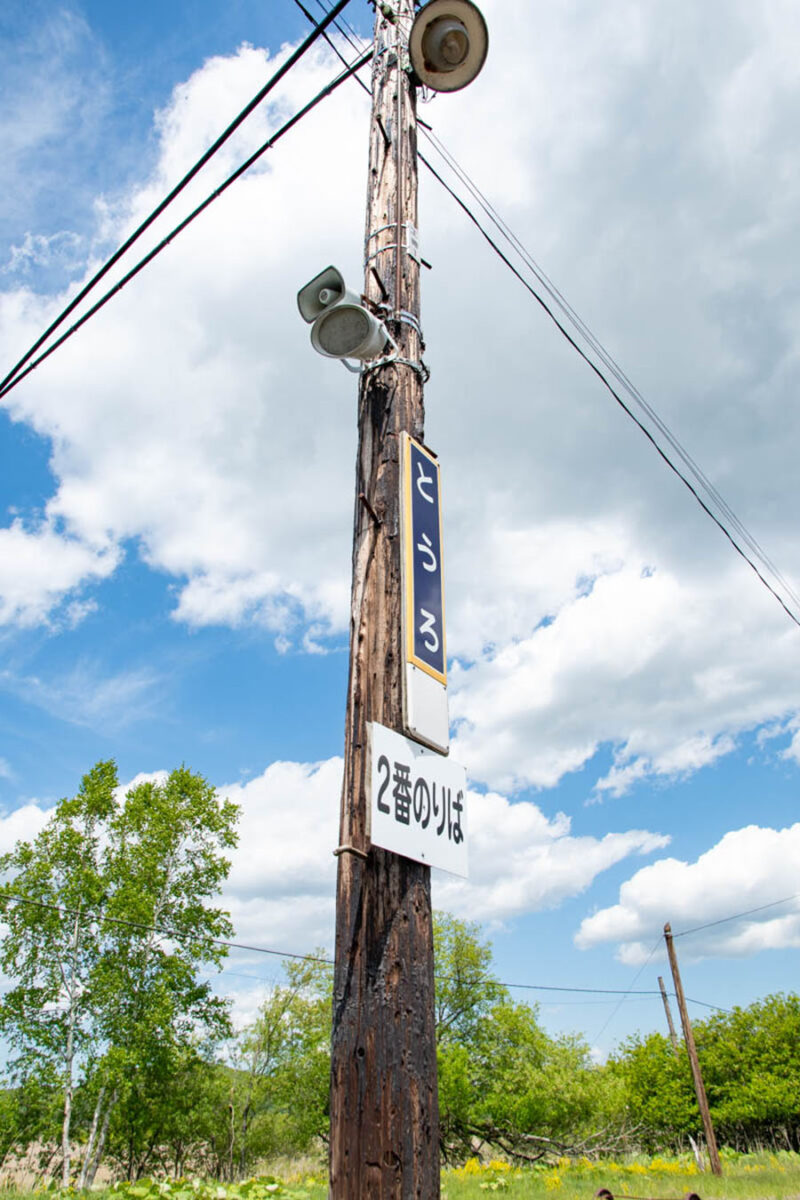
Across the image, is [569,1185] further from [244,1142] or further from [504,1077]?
[244,1142]

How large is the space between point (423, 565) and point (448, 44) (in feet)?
10.3

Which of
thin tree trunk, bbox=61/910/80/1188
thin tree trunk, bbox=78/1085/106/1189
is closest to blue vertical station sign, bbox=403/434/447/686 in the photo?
thin tree trunk, bbox=61/910/80/1188

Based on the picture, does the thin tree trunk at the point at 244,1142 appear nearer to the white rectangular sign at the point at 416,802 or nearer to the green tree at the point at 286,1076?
the green tree at the point at 286,1076

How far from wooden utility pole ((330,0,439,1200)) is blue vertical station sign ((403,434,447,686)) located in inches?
1.9

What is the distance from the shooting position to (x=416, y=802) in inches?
106

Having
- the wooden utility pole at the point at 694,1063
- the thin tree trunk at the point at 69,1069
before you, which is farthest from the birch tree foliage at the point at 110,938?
the wooden utility pole at the point at 694,1063

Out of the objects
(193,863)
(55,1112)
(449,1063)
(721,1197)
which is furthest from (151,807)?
(721,1197)

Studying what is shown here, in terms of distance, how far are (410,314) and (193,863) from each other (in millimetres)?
24910

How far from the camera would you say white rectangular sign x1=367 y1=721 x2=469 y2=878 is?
2525 mm

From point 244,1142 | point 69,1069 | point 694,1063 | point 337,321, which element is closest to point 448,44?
point 337,321

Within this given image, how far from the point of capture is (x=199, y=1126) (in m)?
29.1

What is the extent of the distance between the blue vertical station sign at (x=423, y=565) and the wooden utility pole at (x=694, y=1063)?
1946 cm

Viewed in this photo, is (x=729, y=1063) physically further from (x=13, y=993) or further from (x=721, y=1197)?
(x=13, y=993)

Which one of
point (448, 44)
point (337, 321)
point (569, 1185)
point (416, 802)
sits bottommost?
point (569, 1185)
